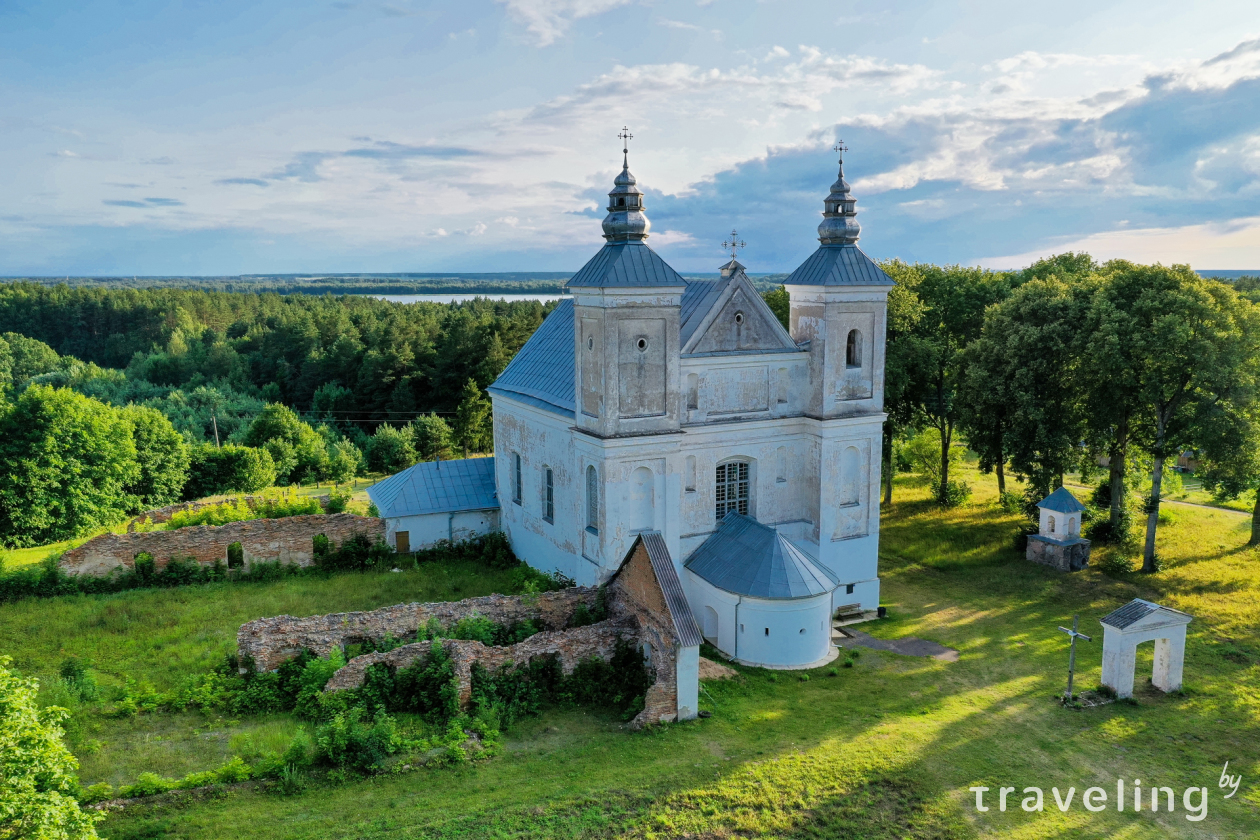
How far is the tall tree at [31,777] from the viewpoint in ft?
34.0

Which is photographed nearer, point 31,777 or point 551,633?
point 31,777

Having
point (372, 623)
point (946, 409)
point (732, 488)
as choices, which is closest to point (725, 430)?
point (732, 488)

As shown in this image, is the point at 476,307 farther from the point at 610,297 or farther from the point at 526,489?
the point at 610,297

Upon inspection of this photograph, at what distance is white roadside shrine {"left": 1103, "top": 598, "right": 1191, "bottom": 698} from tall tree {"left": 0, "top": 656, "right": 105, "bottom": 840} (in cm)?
1943

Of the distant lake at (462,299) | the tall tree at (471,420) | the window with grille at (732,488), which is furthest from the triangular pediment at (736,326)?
the distant lake at (462,299)

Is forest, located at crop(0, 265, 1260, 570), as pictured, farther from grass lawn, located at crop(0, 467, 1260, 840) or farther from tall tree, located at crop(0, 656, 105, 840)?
tall tree, located at crop(0, 656, 105, 840)

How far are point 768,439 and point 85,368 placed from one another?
70115mm

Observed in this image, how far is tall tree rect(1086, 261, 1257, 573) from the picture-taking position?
26594mm

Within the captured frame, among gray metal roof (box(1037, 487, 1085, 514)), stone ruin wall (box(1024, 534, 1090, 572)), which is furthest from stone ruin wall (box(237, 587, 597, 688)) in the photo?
gray metal roof (box(1037, 487, 1085, 514))

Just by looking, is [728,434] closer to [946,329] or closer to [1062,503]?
[1062,503]

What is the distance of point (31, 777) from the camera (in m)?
10.5

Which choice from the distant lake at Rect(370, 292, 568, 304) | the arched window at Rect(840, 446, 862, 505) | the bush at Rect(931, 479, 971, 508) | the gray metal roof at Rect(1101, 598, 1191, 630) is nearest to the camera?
the gray metal roof at Rect(1101, 598, 1191, 630)

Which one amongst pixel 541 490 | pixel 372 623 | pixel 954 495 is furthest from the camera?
pixel 954 495

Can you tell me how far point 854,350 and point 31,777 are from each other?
1983 centimetres
